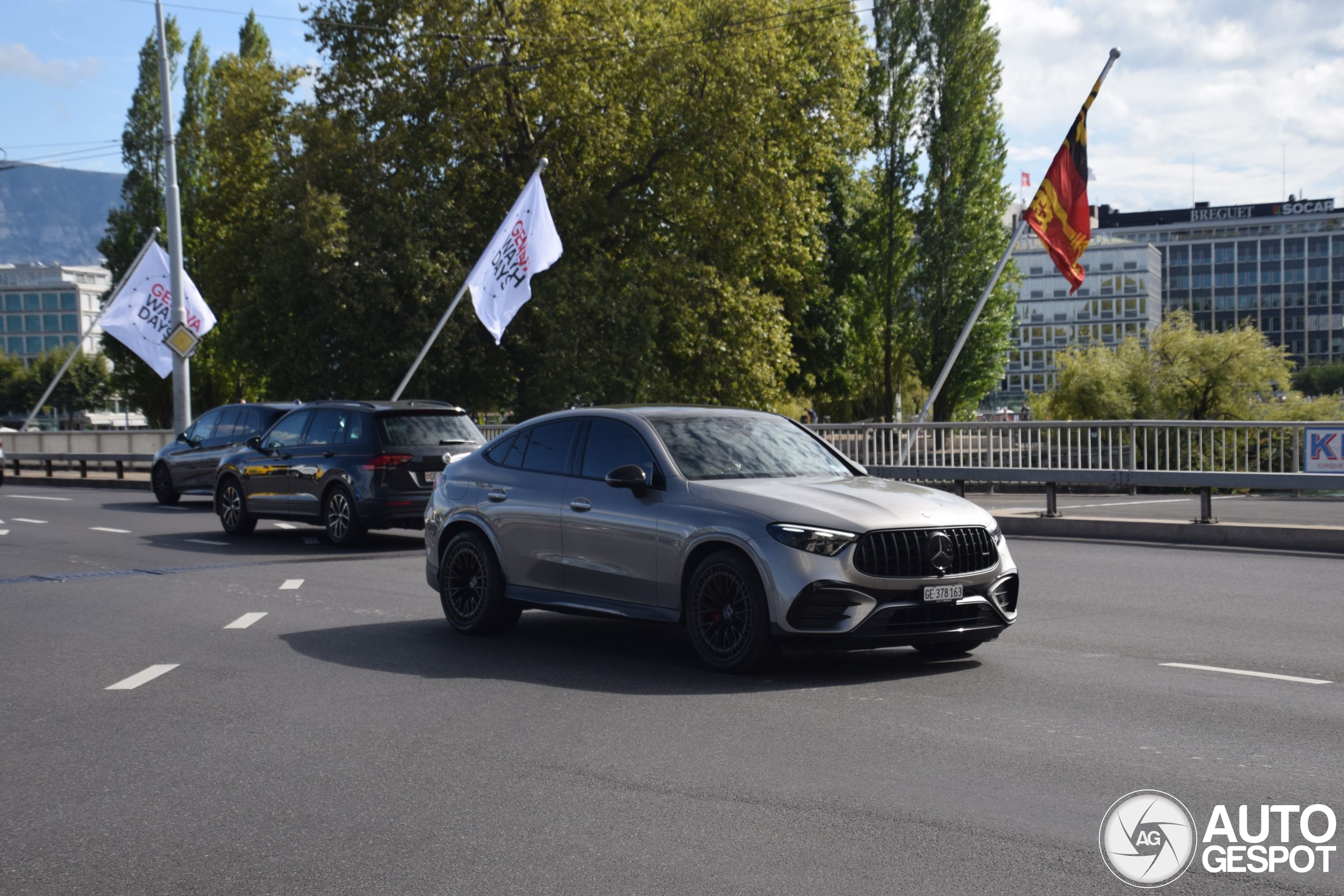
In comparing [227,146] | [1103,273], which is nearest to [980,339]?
[227,146]

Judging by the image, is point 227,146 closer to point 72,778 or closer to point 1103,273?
point 72,778

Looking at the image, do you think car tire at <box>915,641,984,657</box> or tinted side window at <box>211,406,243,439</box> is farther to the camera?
tinted side window at <box>211,406,243,439</box>

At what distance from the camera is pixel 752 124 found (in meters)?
36.4

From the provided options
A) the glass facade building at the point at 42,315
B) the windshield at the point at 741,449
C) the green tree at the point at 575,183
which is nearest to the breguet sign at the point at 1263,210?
the glass facade building at the point at 42,315

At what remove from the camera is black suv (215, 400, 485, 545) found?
17344mm

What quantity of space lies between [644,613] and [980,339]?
44.4 m

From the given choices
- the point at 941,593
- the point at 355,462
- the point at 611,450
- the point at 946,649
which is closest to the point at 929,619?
the point at 941,593

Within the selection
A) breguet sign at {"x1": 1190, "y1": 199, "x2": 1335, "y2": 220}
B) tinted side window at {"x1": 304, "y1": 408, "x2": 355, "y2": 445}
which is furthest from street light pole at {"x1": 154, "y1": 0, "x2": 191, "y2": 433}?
breguet sign at {"x1": 1190, "y1": 199, "x2": 1335, "y2": 220}

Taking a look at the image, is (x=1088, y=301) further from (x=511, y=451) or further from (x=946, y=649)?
(x=946, y=649)

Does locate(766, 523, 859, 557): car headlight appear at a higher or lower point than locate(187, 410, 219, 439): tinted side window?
lower

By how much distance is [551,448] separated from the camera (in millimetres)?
9891

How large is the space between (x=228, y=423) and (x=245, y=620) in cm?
1426

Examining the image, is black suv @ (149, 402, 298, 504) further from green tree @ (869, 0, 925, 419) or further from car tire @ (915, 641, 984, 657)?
green tree @ (869, 0, 925, 419)

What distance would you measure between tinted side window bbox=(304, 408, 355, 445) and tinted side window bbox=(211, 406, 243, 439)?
21.2 feet
